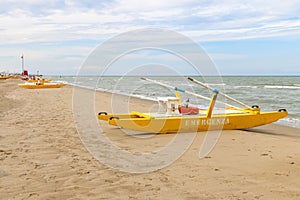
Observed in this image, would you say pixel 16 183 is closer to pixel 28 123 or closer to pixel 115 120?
pixel 115 120

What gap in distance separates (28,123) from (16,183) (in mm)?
5022

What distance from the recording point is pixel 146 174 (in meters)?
4.65

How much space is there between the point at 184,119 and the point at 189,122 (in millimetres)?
142

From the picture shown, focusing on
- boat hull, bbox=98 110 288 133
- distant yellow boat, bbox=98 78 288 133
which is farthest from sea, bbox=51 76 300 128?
boat hull, bbox=98 110 288 133

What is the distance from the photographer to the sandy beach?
3.88 m

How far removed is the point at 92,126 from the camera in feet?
29.4

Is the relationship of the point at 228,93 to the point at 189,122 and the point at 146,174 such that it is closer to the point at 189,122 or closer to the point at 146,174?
the point at 189,122

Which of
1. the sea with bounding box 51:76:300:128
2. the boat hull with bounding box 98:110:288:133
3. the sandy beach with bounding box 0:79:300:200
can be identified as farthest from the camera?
the sea with bounding box 51:76:300:128

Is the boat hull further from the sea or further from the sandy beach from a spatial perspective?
the sea

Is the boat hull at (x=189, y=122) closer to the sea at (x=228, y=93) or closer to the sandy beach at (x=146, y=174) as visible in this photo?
the sandy beach at (x=146, y=174)

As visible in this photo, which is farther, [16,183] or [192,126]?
[192,126]

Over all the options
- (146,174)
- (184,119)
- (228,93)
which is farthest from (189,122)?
(228,93)

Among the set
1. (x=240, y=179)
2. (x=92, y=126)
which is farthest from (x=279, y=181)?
(x=92, y=126)

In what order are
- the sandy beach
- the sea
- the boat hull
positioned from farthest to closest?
the sea
the boat hull
the sandy beach
